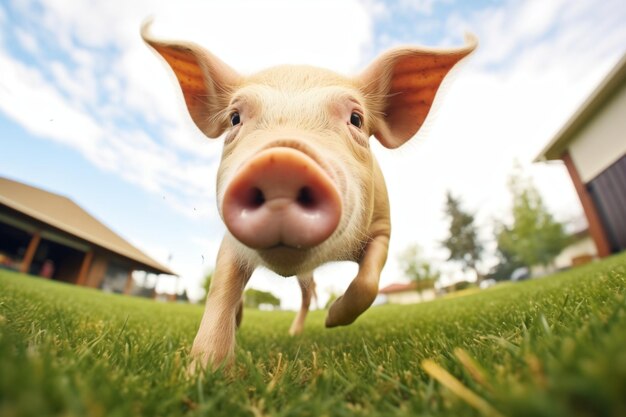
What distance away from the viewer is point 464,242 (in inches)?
1960

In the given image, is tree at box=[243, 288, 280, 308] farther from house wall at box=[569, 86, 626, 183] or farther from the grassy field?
the grassy field

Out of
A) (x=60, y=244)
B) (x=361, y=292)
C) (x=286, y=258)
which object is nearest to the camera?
(x=286, y=258)

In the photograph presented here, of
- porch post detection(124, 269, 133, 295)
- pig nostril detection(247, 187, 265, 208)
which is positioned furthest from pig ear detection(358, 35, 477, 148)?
porch post detection(124, 269, 133, 295)

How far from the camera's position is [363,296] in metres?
2.17

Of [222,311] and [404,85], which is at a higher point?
[404,85]

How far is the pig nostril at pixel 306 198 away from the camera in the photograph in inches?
54.7

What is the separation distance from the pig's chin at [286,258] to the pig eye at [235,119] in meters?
1.09

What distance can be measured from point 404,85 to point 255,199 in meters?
2.00

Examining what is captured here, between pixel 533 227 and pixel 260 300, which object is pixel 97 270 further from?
pixel 533 227

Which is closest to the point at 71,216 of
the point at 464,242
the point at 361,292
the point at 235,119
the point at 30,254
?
the point at 30,254

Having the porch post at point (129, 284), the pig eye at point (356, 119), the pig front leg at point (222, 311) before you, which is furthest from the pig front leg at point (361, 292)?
the porch post at point (129, 284)

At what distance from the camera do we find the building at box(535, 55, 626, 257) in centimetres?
1324

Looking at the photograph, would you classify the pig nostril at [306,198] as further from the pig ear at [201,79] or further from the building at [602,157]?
the building at [602,157]

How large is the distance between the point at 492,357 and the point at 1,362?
129 cm
